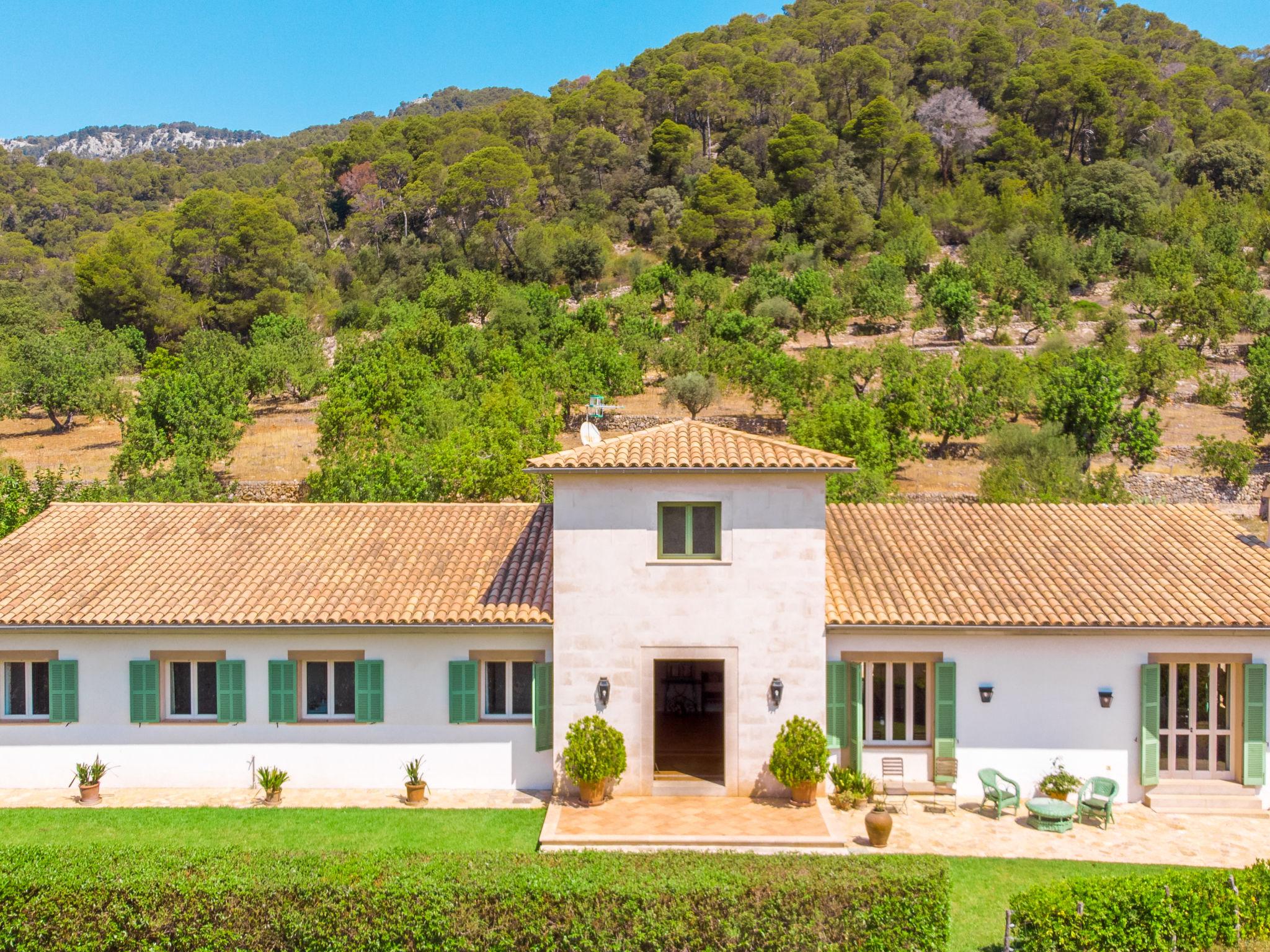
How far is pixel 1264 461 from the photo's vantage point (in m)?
43.9

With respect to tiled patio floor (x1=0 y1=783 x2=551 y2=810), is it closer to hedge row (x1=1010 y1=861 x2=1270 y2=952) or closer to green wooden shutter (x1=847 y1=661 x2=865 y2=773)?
green wooden shutter (x1=847 y1=661 x2=865 y2=773)

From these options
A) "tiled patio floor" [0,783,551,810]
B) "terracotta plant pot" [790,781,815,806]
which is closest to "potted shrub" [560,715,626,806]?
"tiled patio floor" [0,783,551,810]

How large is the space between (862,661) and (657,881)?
5940 mm

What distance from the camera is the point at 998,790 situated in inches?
581

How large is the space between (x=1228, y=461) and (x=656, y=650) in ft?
111

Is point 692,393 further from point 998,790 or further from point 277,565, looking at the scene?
point 998,790

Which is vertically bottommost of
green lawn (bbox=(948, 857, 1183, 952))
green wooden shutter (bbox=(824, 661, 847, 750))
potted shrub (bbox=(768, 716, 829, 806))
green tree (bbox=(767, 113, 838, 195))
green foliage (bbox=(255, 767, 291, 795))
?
green lawn (bbox=(948, 857, 1183, 952))

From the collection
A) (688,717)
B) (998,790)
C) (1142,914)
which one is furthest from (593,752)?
(1142,914)

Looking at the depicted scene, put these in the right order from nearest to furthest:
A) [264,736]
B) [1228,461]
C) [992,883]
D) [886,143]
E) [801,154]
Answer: [992,883], [264,736], [1228,461], [801,154], [886,143]

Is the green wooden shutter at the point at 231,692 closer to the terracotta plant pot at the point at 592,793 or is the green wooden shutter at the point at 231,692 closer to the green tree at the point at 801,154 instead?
the terracotta plant pot at the point at 592,793

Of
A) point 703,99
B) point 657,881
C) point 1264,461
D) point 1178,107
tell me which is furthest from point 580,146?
point 657,881

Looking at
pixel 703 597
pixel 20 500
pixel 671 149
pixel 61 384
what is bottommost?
pixel 703 597

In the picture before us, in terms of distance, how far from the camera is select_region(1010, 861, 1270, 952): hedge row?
33.2ft

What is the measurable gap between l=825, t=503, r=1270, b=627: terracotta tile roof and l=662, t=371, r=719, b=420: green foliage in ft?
97.2
